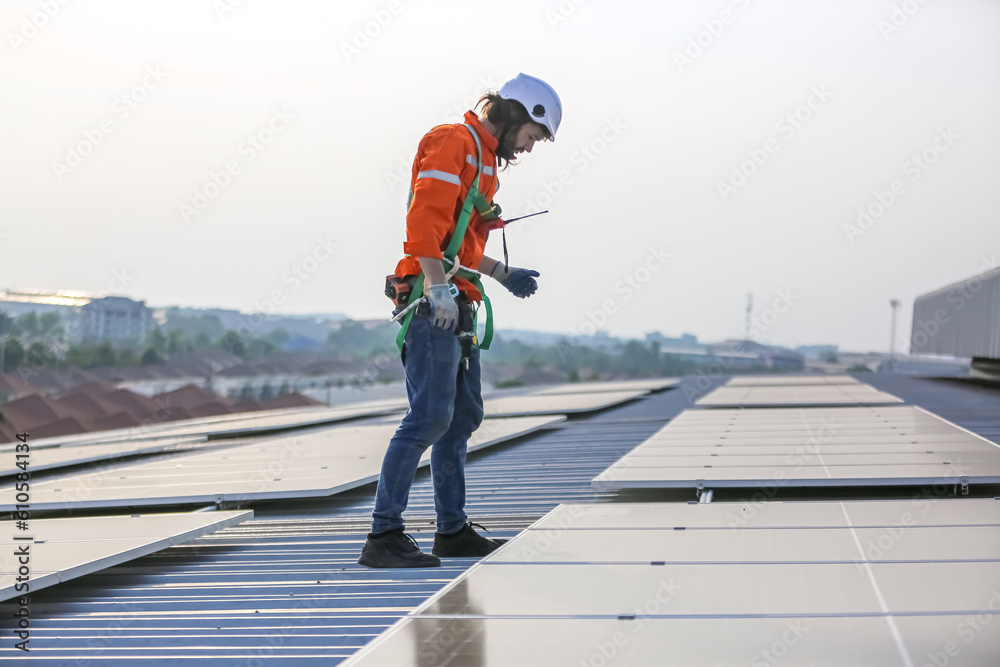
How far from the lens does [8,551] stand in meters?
4.11

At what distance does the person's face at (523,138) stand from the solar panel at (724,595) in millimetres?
1796

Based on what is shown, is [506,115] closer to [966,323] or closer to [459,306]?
[459,306]

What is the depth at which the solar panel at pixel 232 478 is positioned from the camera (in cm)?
590

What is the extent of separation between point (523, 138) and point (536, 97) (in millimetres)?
201

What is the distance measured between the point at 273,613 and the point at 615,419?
10.4 m

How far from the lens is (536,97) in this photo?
4.49 metres

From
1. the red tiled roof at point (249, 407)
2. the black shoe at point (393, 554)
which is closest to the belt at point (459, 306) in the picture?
the black shoe at point (393, 554)

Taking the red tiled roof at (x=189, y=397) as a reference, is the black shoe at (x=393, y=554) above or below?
above

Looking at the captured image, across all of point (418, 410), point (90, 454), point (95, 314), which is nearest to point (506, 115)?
point (418, 410)

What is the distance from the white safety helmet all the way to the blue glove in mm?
805

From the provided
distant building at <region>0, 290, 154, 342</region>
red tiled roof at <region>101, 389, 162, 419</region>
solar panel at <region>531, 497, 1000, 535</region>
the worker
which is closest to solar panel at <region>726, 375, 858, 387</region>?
solar panel at <region>531, 497, 1000, 535</region>

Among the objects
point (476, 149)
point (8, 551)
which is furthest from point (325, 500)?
point (476, 149)

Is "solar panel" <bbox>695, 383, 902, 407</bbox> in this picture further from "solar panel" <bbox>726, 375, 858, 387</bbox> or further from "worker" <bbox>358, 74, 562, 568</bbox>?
"worker" <bbox>358, 74, 562, 568</bbox>

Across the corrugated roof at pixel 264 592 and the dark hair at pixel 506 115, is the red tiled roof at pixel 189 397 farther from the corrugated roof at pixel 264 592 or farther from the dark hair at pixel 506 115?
the dark hair at pixel 506 115
